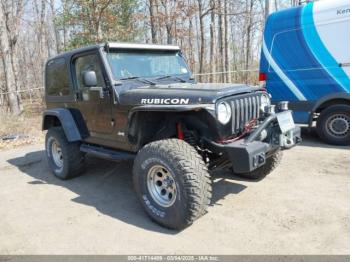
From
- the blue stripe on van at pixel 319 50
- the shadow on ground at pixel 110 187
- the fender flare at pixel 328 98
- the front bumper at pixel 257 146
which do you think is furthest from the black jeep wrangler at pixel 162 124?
the blue stripe on van at pixel 319 50

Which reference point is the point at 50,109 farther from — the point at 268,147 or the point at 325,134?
the point at 325,134

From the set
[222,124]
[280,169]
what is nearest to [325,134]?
[280,169]

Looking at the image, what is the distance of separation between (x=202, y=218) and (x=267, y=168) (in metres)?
1.46

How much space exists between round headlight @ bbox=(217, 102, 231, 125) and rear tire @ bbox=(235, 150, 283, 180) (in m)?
1.35

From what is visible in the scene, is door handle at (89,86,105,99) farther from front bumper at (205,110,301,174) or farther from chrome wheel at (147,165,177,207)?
front bumper at (205,110,301,174)

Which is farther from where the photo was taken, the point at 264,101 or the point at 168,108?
the point at 264,101

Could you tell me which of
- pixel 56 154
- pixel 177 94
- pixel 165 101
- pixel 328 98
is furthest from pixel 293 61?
pixel 56 154

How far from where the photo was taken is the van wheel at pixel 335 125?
619cm

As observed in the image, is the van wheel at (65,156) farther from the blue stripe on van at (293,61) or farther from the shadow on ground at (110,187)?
the blue stripe on van at (293,61)

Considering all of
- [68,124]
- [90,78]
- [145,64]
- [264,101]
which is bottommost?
[68,124]

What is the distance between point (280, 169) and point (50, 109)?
13.2 feet

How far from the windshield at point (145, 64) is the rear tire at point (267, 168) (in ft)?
5.97

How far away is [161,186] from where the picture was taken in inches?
147

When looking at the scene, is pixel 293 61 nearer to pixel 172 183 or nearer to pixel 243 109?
pixel 243 109
